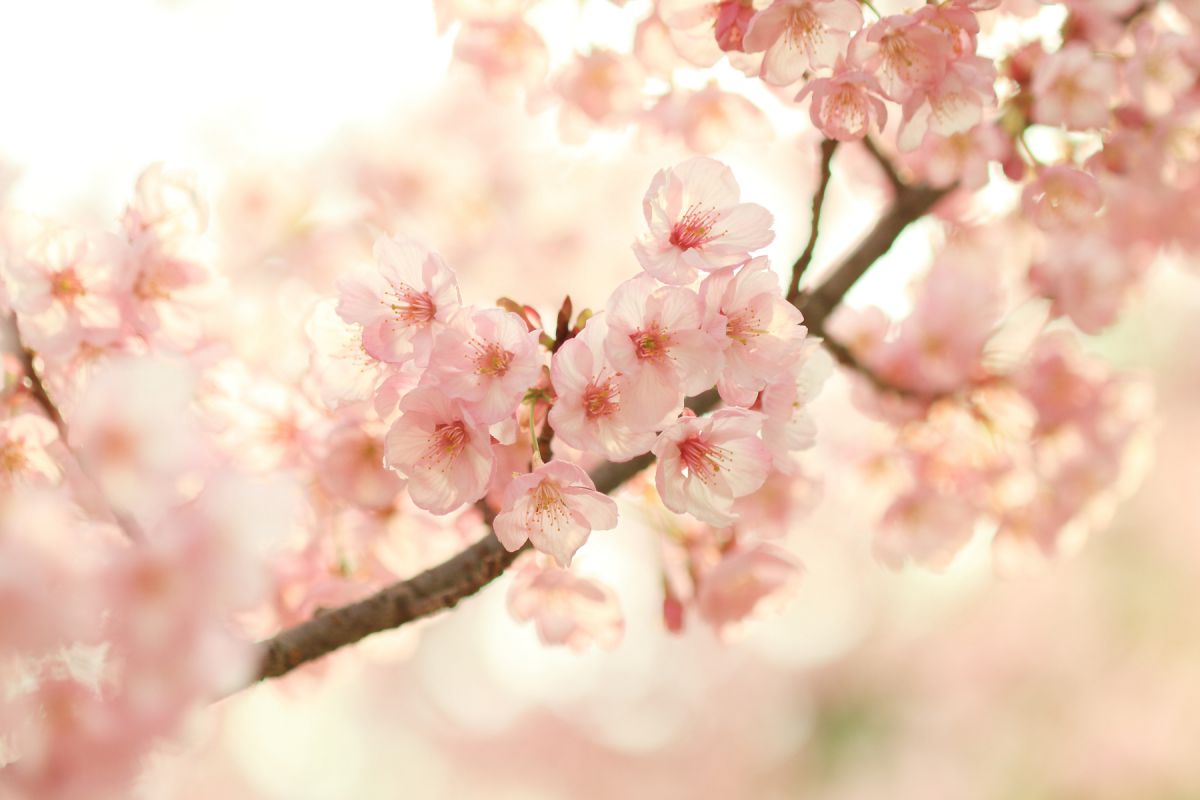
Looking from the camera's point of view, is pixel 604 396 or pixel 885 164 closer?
pixel 604 396

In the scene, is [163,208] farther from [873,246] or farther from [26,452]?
[873,246]

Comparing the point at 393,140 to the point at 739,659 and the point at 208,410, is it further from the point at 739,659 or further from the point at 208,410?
the point at 739,659

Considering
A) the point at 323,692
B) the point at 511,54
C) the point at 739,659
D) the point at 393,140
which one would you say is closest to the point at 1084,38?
the point at 511,54

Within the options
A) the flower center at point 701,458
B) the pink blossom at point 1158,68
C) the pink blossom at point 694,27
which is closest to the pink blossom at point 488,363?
the flower center at point 701,458

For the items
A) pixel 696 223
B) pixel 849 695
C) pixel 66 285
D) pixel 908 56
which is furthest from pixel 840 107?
pixel 849 695

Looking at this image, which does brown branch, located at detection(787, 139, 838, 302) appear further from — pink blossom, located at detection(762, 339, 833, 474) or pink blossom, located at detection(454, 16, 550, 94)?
pink blossom, located at detection(454, 16, 550, 94)

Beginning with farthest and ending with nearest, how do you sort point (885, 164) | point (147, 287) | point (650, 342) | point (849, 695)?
point (849, 695)
point (885, 164)
point (147, 287)
point (650, 342)

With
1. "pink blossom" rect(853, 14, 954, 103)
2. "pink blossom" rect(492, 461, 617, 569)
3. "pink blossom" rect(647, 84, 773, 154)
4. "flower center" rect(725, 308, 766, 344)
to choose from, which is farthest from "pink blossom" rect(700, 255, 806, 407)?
"pink blossom" rect(647, 84, 773, 154)
